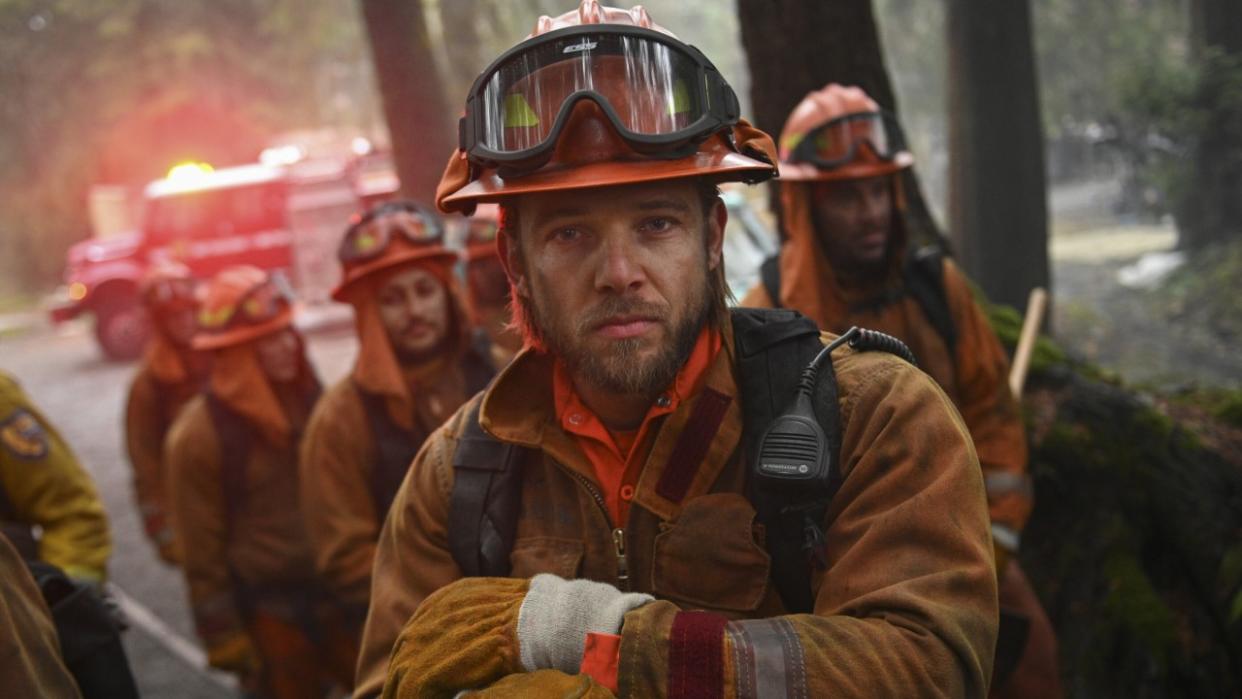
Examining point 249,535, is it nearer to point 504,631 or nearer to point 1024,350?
point 504,631

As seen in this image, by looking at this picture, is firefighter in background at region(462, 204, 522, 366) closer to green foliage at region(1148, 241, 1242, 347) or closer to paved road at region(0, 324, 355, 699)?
paved road at region(0, 324, 355, 699)

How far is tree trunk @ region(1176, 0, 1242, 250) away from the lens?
11.6 metres

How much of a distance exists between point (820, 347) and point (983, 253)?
702cm

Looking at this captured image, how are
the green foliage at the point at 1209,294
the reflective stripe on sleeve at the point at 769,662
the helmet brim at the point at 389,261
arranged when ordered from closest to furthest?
the reflective stripe on sleeve at the point at 769,662 → the helmet brim at the point at 389,261 → the green foliage at the point at 1209,294

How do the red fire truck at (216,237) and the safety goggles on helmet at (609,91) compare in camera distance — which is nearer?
the safety goggles on helmet at (609,91)

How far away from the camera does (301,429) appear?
17.4ft

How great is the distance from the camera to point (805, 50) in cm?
578

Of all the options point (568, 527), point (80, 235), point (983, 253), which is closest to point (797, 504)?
point (568, 527)

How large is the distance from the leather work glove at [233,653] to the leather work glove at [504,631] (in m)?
3.53

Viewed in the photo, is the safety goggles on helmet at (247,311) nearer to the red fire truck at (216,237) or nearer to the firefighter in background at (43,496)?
the firefighter in background at (43,496)

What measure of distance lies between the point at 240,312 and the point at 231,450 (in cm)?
80

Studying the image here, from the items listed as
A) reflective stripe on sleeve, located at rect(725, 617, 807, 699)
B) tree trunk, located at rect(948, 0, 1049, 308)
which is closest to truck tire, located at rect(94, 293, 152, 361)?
tree trunk, located at rect(948, 0, 1049, 308)

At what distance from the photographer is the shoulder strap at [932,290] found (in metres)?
4.22

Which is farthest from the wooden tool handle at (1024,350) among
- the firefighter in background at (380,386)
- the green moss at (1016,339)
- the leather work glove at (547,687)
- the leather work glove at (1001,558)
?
the leather work glove at (547,687)
